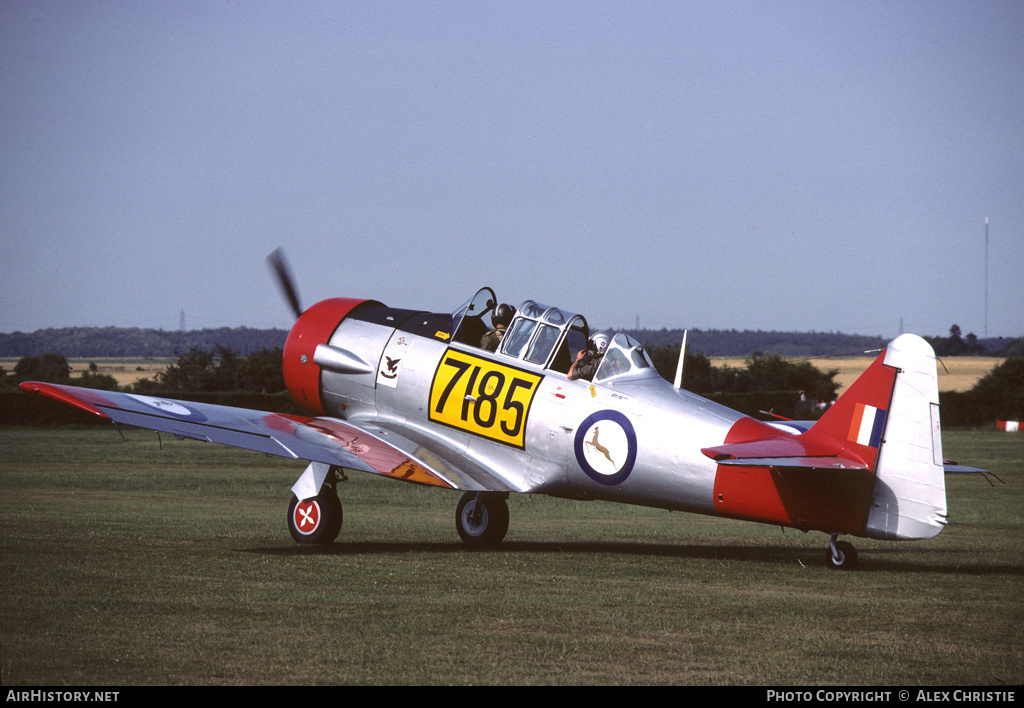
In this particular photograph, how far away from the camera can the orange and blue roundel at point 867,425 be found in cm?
938

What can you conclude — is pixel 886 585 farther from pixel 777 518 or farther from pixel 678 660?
pixel 678 660

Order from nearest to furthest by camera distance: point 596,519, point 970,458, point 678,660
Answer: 1. point 678,660
2. point 596,519
3. point 970,458

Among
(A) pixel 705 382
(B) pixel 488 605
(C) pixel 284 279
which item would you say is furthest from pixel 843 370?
(B) pixel 488 605

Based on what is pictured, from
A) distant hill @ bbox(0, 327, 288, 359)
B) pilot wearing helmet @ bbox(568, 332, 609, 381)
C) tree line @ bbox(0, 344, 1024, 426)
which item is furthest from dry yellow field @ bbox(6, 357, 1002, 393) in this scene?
pilot wearing helmet @ bbox(568, 332, 609, 381)

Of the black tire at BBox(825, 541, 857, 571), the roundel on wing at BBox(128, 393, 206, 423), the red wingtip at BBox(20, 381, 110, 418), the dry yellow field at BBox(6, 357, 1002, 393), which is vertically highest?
the red wingtip at BBox(20, 381, 110, 418)

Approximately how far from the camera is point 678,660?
21.2 feet

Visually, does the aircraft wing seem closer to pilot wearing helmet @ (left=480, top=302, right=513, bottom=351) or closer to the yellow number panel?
the yellow number panel

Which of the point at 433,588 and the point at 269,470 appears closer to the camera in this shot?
the point at 433,588

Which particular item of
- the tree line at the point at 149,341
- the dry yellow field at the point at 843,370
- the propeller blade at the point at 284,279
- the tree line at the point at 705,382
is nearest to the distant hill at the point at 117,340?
the tree line at the point at 149,341

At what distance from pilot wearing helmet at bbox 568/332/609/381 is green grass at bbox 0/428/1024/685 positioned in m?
1.86

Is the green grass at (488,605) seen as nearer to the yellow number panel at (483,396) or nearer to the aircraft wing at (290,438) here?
the aircraft wing at (290,438)

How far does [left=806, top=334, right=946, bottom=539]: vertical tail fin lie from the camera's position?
9211 mm

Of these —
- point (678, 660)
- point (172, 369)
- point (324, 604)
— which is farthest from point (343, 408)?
point (172, 369)

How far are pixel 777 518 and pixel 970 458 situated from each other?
25.7 meters
